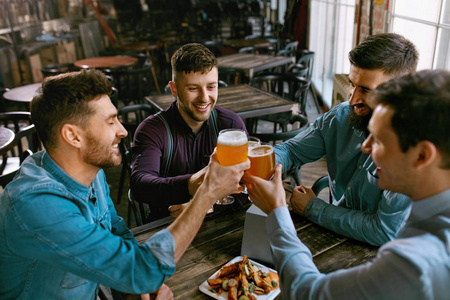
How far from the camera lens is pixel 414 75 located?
Answer: 0.84 metres

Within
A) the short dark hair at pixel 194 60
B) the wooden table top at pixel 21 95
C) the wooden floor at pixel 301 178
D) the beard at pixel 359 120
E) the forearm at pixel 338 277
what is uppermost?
the short dark hair at pixel 194 60

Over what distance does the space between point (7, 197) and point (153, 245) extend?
439 mm

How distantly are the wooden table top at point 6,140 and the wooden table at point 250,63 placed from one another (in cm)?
315

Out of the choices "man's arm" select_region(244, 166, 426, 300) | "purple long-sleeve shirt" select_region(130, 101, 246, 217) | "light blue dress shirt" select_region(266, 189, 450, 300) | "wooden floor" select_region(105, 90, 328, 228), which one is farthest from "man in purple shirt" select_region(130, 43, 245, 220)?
"wooden floor" select_region(105, 90, 328, 228)

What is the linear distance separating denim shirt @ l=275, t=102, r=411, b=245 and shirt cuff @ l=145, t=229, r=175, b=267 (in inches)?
26.3

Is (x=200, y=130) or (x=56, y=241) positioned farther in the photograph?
(x=200, y=130)

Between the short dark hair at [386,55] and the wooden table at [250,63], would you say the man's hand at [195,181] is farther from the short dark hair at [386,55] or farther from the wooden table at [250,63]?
the wooden table at [250,63]

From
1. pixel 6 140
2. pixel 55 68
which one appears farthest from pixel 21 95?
pixel 6 140

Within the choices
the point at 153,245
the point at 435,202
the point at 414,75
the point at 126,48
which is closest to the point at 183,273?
the point at 153,245

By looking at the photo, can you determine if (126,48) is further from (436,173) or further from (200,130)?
(436,173)

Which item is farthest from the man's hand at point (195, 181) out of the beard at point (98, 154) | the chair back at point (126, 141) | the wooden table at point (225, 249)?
the chair back at point (126, 141)

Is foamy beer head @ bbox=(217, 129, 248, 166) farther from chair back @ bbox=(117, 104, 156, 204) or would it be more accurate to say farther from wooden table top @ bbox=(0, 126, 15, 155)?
wooden table top @ bbox=(0, 126, 15, 155)

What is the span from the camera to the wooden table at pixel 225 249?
1.21 meters

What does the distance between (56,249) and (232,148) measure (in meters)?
0.63
